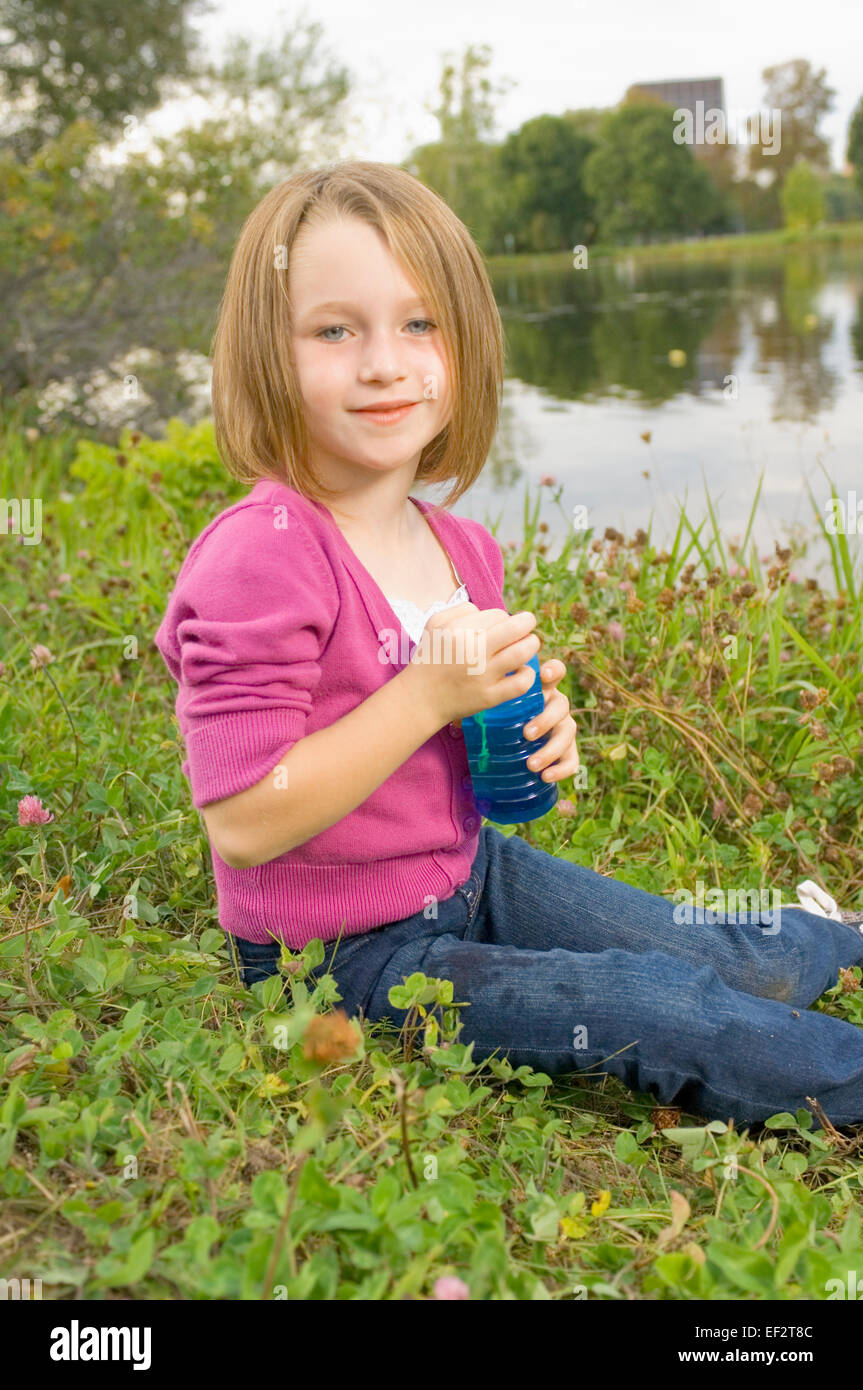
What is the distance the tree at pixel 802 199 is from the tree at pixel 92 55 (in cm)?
826

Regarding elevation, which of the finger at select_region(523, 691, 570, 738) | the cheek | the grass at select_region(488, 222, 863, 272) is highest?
the grass at select_region(488, 222, 863, 272)

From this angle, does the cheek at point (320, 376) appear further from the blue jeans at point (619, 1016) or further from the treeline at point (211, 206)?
the treeline at point (211, 206)

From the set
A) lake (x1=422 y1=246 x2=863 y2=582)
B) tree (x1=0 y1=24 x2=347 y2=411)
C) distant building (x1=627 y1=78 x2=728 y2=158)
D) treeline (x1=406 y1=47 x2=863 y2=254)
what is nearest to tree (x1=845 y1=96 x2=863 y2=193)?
treeline (x1=406 y1=47 x2=863 y2=254)

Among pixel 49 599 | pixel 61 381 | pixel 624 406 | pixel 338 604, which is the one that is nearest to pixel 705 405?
pixel 624 406

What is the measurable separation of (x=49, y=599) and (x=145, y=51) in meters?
11.7

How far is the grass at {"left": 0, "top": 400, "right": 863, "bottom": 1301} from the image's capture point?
124cm

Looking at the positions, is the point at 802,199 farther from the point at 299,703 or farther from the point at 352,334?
the point at 299,703

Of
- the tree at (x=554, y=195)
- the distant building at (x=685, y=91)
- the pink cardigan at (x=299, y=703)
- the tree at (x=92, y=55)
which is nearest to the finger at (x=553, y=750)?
the pink cardigan at (x=299, y=703)

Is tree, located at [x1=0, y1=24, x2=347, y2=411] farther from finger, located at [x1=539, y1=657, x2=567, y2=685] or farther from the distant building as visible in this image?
finger, located at [x1=539, y1=657, x2=567, y2=685]

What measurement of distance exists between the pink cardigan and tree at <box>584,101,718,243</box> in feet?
16.2

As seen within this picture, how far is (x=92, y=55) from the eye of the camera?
12656 millimetres

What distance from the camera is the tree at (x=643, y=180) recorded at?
19.9 feet
